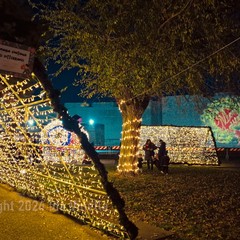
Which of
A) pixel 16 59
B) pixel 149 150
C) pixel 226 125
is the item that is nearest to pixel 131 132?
pixel 149 150

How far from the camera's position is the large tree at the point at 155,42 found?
9.41 metres

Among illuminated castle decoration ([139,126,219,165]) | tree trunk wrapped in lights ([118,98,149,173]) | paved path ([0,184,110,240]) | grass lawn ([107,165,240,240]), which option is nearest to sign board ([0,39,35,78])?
paved path ([0,184,110,240])

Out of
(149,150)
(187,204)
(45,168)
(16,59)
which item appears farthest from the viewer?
(149,150)

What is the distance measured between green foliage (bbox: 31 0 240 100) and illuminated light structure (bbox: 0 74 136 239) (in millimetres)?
1413

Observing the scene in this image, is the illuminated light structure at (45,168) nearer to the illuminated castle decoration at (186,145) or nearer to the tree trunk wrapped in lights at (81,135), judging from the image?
the tree trunk wrapped in lights at (81,135)

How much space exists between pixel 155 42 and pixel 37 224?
566 cm

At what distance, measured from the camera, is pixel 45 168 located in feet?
28.1

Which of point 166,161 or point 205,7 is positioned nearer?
point 205,7

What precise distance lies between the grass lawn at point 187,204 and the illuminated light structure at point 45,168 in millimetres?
1103

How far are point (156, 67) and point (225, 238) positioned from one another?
219 inches

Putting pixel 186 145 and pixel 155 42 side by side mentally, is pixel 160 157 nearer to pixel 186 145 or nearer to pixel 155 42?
pixel 186 145

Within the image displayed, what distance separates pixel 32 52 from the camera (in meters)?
5.26

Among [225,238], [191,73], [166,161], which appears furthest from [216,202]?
[166,161]

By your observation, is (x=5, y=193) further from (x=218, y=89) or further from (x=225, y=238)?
(x=218, y=89)
